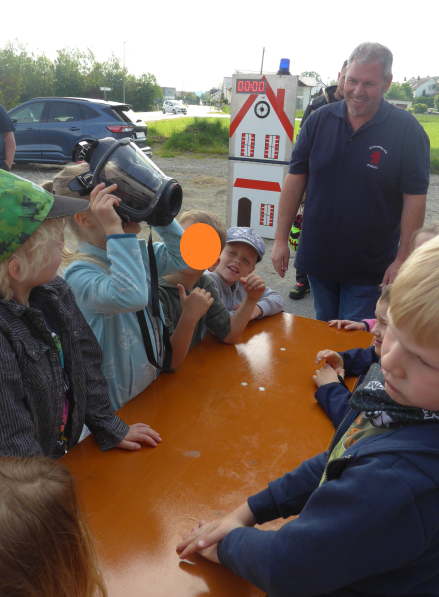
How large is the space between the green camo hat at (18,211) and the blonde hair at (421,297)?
79 centimetres

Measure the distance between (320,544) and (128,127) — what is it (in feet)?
33.3

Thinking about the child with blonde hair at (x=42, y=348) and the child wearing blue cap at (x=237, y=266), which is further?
the child wearing blue cap at (x=237, y=266)

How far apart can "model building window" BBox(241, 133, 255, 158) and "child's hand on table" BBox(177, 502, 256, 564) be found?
493 centimetres

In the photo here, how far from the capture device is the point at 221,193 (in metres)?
8.77

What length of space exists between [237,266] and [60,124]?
940cm

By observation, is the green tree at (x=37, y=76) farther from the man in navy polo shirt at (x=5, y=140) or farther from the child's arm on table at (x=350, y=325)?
the child's arm on table at (x=350, y=325)

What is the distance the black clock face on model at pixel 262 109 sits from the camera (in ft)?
16.8

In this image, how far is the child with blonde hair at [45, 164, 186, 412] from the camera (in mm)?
1296

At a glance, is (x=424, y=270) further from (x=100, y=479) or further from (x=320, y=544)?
(x=100, y=479)

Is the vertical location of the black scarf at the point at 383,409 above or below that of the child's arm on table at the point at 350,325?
above

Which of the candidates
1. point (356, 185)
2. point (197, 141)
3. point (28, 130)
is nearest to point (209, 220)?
point (356, 185)

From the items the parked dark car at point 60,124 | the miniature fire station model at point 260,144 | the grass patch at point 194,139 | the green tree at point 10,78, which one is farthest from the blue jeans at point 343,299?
the green tree at point 10,78

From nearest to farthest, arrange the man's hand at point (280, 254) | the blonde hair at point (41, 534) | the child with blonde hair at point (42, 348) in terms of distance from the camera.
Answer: the blonde hair at point (41, 534), the child with blonde hair at point (42, 348), the man's hand at point (280, 254)

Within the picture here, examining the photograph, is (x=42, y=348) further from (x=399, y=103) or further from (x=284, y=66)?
(x=399, y=103)
